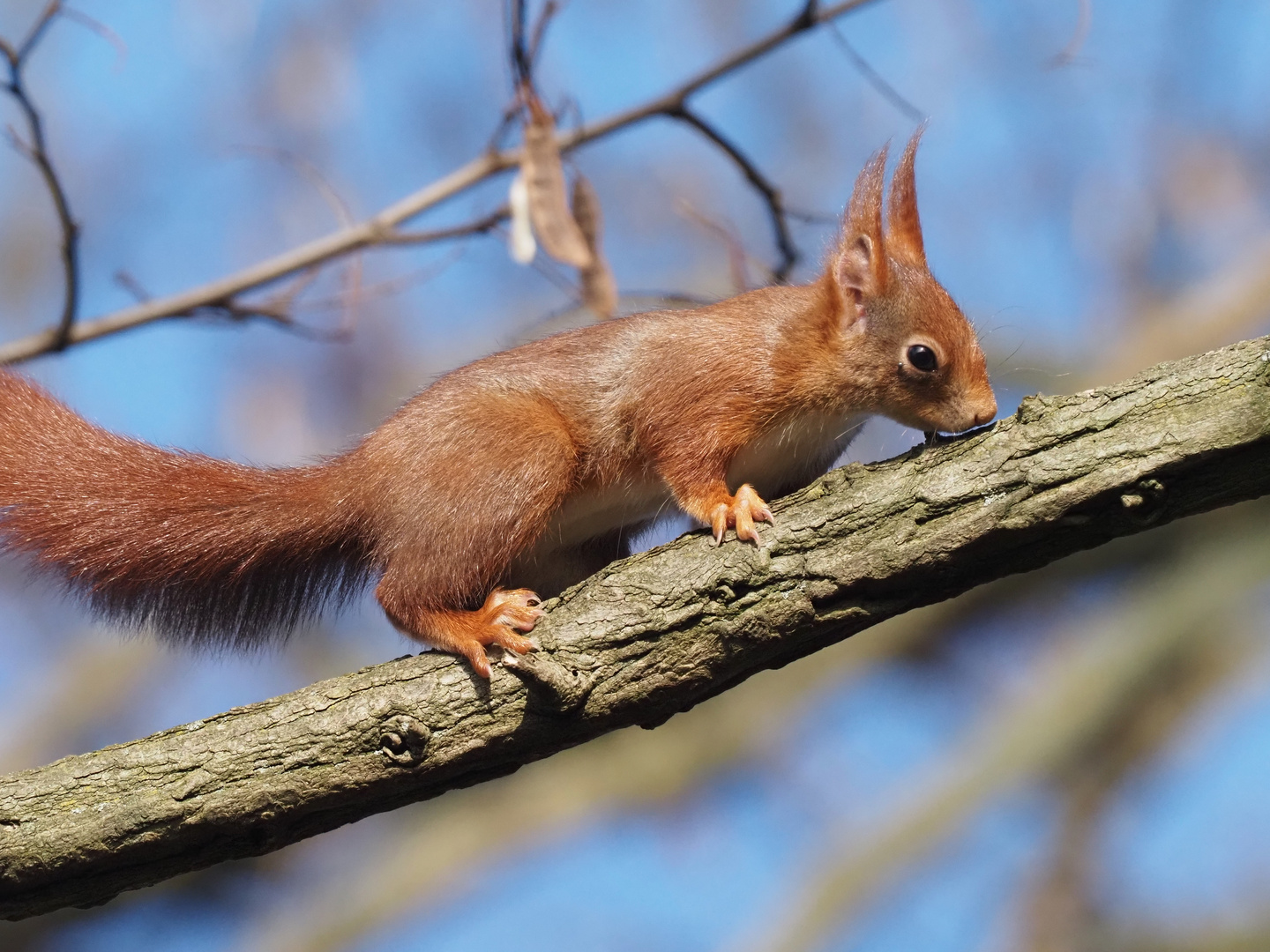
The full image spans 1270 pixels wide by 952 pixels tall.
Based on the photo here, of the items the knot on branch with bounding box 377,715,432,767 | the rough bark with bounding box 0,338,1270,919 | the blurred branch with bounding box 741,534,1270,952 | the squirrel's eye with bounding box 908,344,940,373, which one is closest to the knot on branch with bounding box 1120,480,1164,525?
the rough bark with bounding box 0,338,1270,919

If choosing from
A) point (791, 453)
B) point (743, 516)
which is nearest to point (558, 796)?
point (791, 453)

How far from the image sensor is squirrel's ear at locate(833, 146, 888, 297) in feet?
15.0

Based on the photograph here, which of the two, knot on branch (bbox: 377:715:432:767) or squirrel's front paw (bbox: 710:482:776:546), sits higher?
squirrel's front paw (bbox: 710:482:776:546)

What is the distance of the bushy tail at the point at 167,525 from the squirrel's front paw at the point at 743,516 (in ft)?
4.06

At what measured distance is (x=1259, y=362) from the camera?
136 inches

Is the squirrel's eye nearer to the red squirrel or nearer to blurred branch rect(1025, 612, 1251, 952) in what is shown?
the red squirrel

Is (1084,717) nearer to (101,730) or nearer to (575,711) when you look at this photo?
(575,711)

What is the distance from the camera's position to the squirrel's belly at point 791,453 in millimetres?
4605

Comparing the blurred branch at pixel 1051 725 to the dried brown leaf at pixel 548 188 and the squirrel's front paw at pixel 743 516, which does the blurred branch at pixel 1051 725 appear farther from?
the dried brown leaf at pixel 548 188

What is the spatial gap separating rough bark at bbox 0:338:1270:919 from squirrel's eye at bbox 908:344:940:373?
2.30 ft

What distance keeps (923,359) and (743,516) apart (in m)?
1.01

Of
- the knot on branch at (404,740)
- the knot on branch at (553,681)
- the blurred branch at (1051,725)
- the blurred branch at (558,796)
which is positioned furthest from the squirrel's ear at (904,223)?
the blurred branch at (1051,725)

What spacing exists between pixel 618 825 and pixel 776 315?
6.32m

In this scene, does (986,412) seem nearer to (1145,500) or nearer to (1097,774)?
(1145,500)
